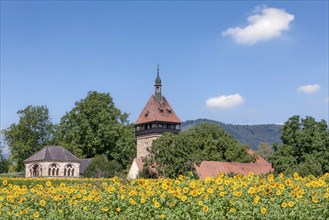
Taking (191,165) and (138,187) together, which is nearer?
(138,187)

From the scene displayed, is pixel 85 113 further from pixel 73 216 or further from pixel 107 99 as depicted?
pixel 73 216

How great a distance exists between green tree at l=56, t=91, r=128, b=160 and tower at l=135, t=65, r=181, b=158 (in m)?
3.09

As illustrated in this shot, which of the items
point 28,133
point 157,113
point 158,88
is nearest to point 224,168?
point 157,113

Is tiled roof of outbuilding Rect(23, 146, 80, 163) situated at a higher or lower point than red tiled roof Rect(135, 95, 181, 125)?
lower

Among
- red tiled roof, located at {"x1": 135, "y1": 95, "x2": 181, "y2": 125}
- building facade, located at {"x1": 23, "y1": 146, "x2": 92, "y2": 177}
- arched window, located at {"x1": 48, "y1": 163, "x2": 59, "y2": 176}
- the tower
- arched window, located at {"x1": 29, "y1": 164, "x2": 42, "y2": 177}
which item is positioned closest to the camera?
building facade, located at {"x1": 23, "y1": 146, "x2": 92, "y2": 177}

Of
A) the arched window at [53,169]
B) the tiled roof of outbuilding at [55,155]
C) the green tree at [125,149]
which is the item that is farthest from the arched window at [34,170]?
the green tree at [125,149]

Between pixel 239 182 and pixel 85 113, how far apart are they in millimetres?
54714

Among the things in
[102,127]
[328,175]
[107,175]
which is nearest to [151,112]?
[102,127]

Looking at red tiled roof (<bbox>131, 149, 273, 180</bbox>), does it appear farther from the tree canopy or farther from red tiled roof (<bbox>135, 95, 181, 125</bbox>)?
the tree canopy

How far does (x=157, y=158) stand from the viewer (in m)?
41.8

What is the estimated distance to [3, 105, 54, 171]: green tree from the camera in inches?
2635

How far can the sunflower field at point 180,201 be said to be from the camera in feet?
29.0

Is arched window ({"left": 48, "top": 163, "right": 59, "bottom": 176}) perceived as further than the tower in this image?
No

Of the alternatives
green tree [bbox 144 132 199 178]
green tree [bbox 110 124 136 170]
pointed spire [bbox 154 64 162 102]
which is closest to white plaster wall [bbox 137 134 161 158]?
green tree [bbox 110 124 136 170]
